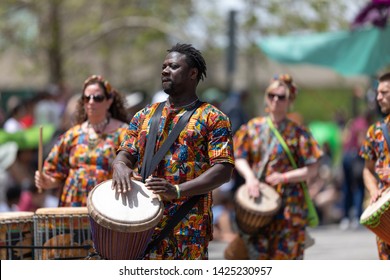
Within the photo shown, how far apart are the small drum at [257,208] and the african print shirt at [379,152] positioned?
3.62 feet

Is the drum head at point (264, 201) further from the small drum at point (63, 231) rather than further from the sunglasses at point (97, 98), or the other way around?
the small drum at point (63, 231)

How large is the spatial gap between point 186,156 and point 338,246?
778 centimetres

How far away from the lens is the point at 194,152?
623 cm

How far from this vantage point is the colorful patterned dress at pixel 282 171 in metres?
8.85

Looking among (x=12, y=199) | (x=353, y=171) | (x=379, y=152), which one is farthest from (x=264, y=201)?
(x=353, y=171)

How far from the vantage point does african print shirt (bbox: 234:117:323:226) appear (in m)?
8.87

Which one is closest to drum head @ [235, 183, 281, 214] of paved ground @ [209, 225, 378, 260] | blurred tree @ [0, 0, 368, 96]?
paved ground @ [209, 225, 378, 260]

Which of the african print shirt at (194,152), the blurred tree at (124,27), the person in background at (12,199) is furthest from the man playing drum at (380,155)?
the blurred tree at (124,27)

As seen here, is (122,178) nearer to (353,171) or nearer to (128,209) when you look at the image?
(128,209)

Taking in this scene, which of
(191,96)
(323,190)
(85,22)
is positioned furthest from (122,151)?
(85,22)

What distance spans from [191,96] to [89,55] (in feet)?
61.9

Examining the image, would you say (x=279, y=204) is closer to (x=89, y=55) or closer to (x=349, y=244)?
(x=349, y=244)

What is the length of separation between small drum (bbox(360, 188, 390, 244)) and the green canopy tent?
7124mm

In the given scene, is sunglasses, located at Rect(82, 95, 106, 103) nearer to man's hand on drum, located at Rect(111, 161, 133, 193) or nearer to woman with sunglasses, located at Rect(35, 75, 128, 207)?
woman with sunglasses, located at Rect(35, 75, 128, 207)
